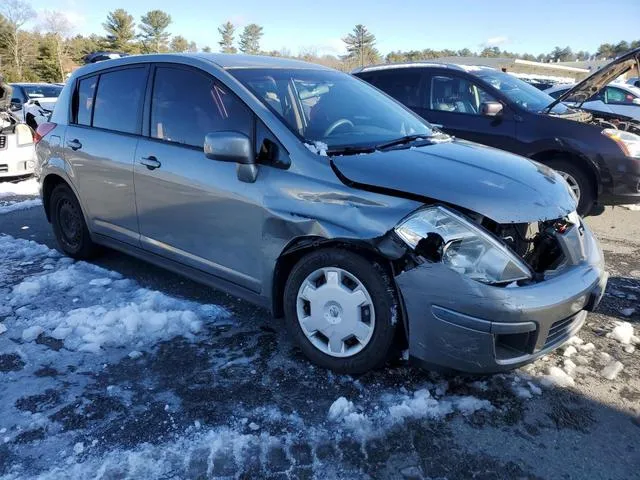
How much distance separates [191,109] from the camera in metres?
3.48

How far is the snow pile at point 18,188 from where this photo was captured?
7908 mm

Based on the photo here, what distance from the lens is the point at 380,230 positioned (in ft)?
8.50

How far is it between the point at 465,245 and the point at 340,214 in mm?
639

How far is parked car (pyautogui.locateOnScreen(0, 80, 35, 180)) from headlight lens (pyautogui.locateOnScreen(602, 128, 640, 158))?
8339 mm

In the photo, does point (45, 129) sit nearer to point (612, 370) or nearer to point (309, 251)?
point (309, 251)

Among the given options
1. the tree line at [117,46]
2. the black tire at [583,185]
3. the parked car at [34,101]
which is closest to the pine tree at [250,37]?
the tree line at [117,46]

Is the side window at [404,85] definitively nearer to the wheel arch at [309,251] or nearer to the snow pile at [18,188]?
the wheel arch at [309,251]

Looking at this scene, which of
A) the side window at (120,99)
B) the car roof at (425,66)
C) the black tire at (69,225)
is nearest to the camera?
the side window at (120,99)

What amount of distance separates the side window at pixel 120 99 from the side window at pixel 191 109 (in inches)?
8.0

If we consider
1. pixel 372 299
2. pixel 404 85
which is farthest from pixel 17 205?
pixel 372 299

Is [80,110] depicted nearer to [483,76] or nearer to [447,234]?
[447,234]

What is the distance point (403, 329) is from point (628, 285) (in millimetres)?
2516

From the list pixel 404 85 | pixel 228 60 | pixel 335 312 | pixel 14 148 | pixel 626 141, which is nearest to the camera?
pixel 335 312

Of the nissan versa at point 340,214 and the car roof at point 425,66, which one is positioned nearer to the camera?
the nissan versa at point 340,214
